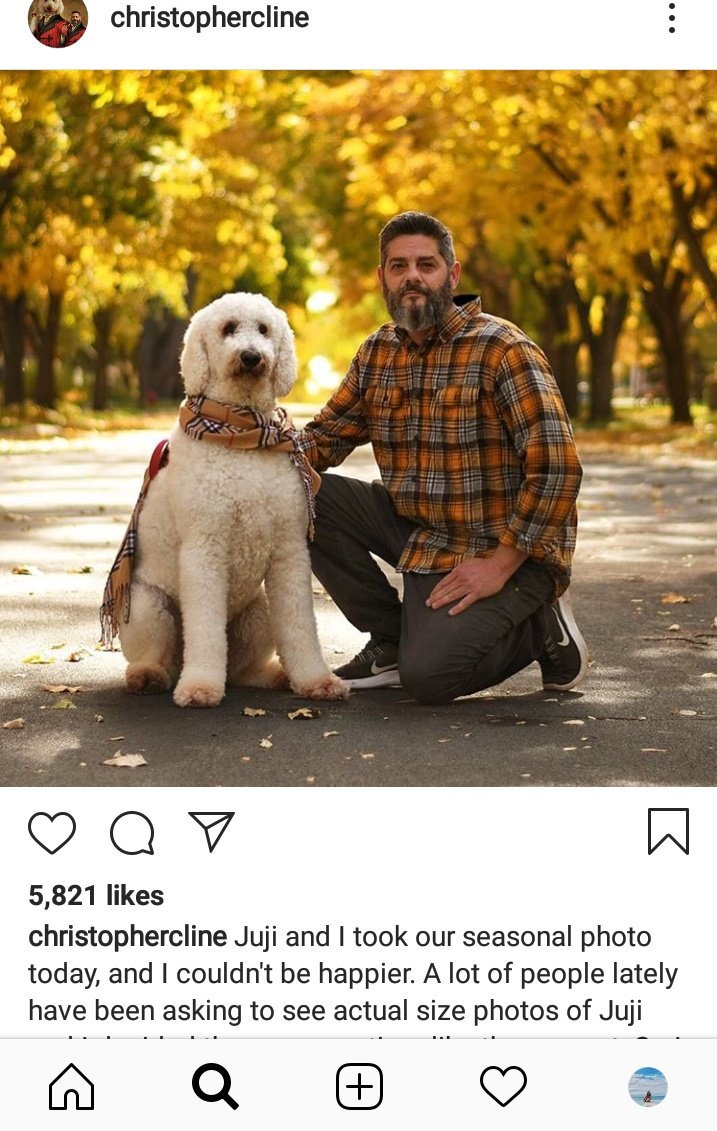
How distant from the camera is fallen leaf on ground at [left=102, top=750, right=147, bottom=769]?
4.48 meters

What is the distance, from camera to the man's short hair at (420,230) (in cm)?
534

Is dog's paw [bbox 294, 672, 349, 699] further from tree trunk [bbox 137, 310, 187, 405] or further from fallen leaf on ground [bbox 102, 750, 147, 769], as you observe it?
tree trunk [bbox 137, 310, 187, 405]

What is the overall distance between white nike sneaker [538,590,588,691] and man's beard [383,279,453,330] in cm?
115

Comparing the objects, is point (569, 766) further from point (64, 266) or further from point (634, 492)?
point (64, 266)

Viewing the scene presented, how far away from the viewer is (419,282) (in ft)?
17.5

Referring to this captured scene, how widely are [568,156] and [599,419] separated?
10.2 metres

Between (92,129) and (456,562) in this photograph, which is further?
(92,129)

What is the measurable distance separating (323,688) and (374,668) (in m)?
0.47

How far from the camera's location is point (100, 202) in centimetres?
2509

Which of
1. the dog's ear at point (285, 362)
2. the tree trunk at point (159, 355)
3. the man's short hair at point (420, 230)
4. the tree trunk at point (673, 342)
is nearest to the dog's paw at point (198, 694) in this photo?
the dog's ear at point (285, 362)
